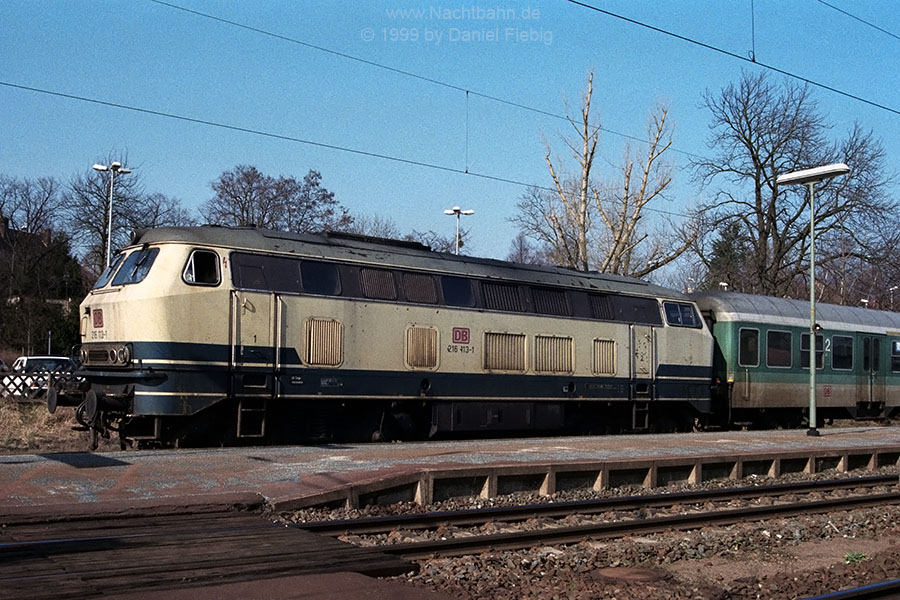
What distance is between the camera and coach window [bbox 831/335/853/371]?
25.7 m

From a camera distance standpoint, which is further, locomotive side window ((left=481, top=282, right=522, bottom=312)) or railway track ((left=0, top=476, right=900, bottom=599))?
locomotive side window ((left=481, top=282, right=522, bottom=312))

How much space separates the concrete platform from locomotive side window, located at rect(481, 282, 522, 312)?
107 inches

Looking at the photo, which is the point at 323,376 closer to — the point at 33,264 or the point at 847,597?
the point at 847,597

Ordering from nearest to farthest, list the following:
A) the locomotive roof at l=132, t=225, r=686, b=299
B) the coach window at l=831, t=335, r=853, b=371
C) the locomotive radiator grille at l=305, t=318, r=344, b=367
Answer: the locomotive roof at l=132, t=225, r=686, b=299
the locomotive radiator grille at l=305, t=318, r=344, b=367
the coach window at l=831, t=335, r=853, b=371

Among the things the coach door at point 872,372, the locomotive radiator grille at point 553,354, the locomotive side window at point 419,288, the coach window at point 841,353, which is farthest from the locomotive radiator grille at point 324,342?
the coach door at point 872,372

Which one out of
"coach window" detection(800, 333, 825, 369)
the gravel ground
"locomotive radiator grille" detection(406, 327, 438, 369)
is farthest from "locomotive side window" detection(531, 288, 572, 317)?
"coach window" detection(800, 333, 825, 369)

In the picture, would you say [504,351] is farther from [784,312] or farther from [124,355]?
[784,312]

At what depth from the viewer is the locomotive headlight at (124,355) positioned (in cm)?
1388

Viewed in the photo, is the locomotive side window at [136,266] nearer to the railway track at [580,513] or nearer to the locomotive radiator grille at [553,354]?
the railway track at [580,513]

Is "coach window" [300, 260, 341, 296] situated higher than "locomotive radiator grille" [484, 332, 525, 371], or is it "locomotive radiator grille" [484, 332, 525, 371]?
"coach window" [300, 260, 341, 296]

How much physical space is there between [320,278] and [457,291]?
3037 millimetres

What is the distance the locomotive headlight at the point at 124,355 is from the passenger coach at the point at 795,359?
14835 millimetres

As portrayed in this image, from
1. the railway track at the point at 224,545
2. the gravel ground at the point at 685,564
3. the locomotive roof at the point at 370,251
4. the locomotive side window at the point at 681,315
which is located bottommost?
the gravel ground at the point at 685,564

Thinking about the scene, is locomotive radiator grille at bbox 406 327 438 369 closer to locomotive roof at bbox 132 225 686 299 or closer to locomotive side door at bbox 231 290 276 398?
locomotive roof at bbox 132 225 686 299
